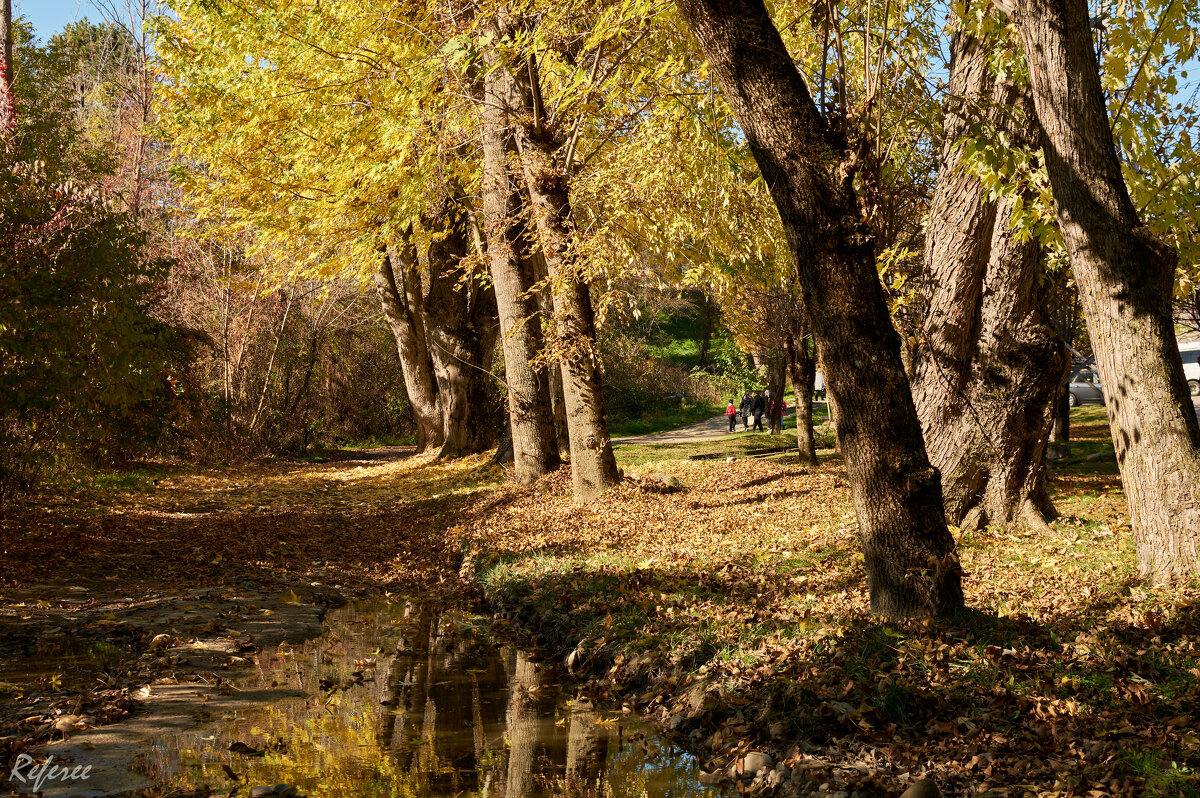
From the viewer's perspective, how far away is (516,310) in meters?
13.8

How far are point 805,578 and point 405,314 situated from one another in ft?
51.0

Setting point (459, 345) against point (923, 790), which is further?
point (459, 345)

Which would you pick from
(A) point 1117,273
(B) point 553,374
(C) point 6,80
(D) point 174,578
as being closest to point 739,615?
(A) point 1117,273

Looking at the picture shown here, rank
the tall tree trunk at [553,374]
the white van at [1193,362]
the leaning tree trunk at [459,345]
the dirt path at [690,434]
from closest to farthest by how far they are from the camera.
Answer: the tall tree trunk at [553,374] < the leaning tree trunk at [459,345] < the dirt path at [690,434] < the white van at [1193,362]

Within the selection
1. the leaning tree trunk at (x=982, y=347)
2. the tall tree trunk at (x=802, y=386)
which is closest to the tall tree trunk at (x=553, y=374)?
the tall tree trunk at (x=802, y=386)

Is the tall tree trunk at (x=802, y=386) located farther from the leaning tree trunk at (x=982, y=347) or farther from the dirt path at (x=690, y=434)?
the dirt path at (x=690, y=434)

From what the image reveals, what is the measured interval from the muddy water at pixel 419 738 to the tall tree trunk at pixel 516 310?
7326mm

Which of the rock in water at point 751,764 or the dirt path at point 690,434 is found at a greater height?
the dirt path at point 690,434

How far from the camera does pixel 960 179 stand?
7.93m

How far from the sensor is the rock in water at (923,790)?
3.67 m

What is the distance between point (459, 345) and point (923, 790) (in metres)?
16.7

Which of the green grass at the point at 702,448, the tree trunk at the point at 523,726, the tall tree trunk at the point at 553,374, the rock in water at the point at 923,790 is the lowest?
the tree trunk at the point at 523,726

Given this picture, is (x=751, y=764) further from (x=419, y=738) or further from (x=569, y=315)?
(x=569, y=315)

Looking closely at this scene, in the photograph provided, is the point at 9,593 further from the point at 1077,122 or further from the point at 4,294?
the point at 1077,122
